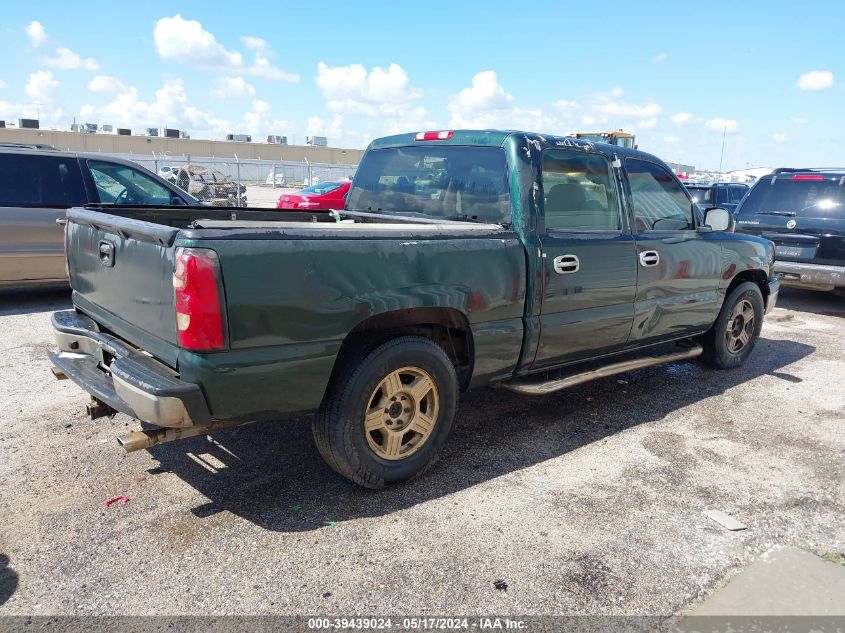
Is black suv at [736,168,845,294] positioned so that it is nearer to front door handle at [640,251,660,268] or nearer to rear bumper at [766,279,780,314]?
rear bumper at [766,279,780,314]

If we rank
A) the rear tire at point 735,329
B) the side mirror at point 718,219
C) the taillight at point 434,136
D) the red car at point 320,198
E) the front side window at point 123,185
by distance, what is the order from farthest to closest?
the red car at point 320,198 → the front side window at point 123,185 → the rear tire at point 735,329 → the side mirror at point 718,219 → the taillight at point 434,136

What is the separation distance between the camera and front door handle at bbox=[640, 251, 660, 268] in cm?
471

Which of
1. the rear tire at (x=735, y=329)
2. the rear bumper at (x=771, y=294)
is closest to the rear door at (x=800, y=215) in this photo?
the rear bumper at (x=771, y=294)

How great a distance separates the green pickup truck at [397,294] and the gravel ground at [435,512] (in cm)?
41

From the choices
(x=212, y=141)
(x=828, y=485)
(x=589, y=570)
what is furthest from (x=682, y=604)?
(x=212, y=141)

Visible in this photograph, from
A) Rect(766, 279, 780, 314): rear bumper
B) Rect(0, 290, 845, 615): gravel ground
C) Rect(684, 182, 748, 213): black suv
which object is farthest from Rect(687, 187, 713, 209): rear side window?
Rect(0, 290, 845, 615): gravel ground

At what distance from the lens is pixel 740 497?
3.70m

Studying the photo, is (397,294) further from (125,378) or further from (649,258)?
(649,258)

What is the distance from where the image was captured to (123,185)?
25.8 feet

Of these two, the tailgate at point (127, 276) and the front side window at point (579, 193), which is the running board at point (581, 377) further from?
the tailgate at point (127, 276)

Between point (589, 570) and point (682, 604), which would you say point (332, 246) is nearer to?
point (589, 570)

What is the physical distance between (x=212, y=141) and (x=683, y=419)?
6948cm

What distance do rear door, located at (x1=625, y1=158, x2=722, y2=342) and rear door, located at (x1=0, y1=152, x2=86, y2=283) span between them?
630 centimetres

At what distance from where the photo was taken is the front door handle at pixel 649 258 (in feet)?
15.5
